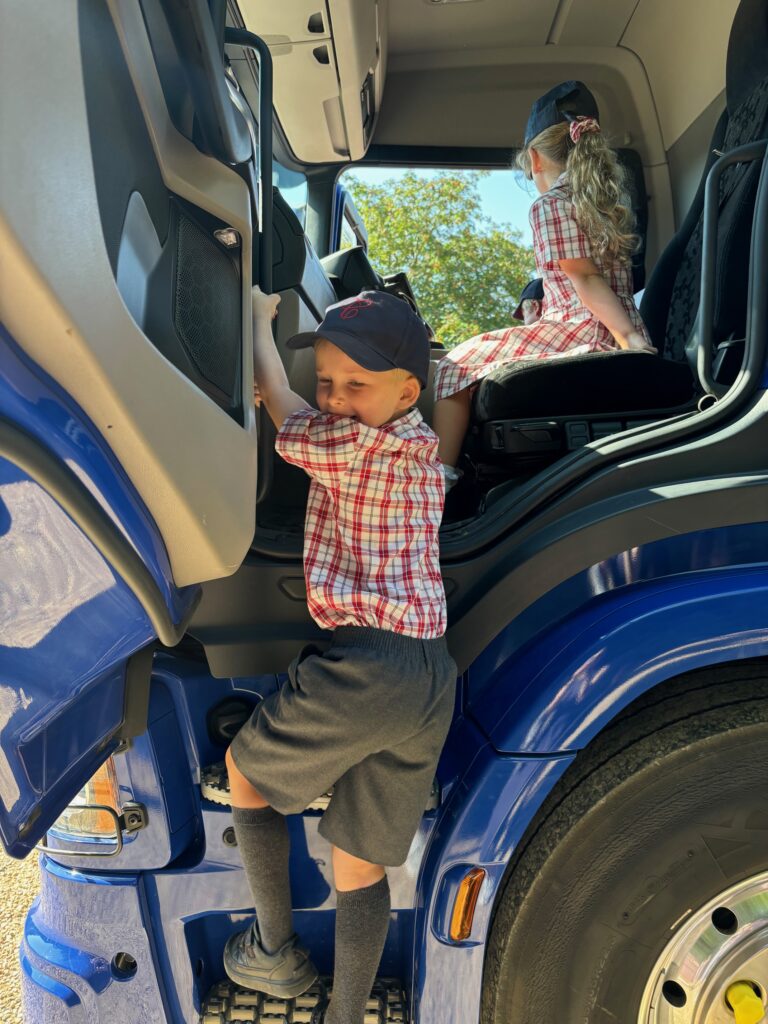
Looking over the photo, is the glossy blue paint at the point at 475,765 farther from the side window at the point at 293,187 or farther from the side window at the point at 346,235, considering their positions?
the side window at the point at 346,235

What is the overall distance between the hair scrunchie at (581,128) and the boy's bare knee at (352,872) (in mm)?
1913

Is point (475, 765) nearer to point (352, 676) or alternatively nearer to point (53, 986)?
point (352, 676)

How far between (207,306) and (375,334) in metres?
0.40

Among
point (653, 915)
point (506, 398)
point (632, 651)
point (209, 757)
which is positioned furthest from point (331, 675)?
point (506, 398)

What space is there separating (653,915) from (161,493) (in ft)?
3.39

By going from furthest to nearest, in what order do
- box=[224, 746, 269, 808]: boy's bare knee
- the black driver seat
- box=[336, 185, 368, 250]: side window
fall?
box=[336, 185, 368, 250]: side window < the black driver seat < box=[224, 746, 269, 808]: boy's bare knee

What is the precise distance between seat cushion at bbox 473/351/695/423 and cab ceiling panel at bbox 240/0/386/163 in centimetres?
96

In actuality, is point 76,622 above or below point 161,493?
below

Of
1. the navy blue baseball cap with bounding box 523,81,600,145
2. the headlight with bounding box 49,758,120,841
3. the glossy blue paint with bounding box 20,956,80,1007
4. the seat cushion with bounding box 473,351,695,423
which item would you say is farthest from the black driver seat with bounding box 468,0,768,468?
the glossy blue paint with bounding box 20,956,80,1007

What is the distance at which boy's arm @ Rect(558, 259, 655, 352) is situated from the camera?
6.71 feet

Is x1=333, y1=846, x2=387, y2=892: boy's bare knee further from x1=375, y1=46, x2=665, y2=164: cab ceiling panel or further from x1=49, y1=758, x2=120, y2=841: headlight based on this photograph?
x1=375, y1=46, x2=665, y2=164: cab ceiling panel

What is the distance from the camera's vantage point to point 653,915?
126cm

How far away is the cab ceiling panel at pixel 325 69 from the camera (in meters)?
1.88

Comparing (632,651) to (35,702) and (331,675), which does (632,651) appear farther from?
(35,702)
